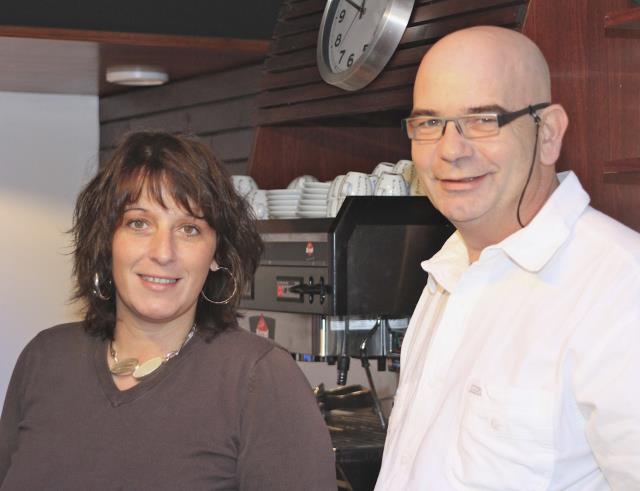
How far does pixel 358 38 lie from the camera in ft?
10.8

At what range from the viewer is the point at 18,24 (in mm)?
4020

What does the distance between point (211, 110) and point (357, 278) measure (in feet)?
6.54

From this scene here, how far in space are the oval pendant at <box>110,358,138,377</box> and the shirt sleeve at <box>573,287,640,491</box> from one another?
82cm

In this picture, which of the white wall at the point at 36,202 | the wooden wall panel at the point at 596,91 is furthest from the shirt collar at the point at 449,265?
the white wall at the point at 36,202

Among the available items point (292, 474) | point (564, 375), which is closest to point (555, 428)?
point (564, 375)

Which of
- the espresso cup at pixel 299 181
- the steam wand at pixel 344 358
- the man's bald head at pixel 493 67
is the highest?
the man's bald head at pixel 493 67

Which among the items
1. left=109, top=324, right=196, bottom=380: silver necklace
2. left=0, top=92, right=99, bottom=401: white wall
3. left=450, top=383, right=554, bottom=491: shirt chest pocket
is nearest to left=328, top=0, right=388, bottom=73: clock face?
left=109, top=324, right=196, bottom=380: silver necklace

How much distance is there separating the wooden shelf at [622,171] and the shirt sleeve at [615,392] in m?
0.65

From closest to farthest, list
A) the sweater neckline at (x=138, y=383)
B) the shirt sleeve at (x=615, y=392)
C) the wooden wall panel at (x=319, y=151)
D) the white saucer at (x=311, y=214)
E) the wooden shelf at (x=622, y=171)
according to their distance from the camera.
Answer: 1. the shirt sleeve at (x=615, y=392)
2. the sweater neckline at (x=138, y=383)
3. the wooden shelf at (x=622, y=171)
4. the white saucer at (x=311, y=214)
5. the wooden wall panel at (x=319, y=151)

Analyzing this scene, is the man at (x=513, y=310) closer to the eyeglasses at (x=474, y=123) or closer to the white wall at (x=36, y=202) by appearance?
the eyeglasses at (x=474, y=123)

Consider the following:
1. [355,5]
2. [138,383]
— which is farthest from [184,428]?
[355,5]

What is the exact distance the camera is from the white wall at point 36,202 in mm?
5848

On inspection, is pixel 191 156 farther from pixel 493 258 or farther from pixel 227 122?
pixel 227 122

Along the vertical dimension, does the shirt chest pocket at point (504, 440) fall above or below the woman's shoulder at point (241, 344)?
below
